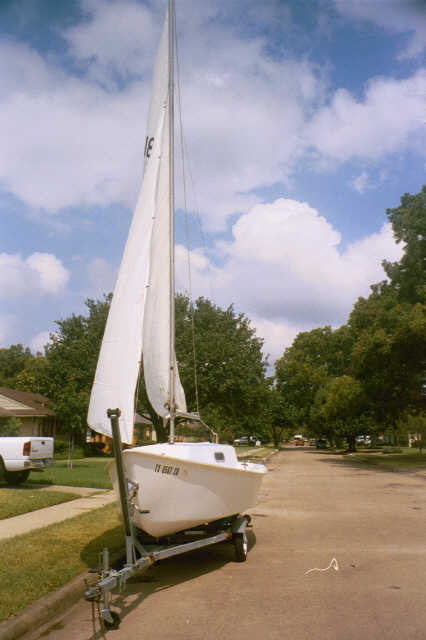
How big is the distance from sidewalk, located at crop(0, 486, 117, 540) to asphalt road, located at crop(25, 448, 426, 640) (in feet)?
9.24

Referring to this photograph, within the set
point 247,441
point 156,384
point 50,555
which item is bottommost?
point 50,555

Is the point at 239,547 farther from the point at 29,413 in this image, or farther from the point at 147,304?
the point at 29,413

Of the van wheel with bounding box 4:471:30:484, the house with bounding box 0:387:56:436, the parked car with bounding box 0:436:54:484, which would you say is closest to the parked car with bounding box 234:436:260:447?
the house with bounding box 0:387:56:436

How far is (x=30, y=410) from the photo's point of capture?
3394cm

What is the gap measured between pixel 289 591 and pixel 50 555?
300cm

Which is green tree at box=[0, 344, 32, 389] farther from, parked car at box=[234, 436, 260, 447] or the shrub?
the shrub

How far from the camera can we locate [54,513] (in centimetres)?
1041

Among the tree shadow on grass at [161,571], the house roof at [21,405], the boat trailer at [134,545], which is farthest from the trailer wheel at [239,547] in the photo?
the house roof at [21,405]

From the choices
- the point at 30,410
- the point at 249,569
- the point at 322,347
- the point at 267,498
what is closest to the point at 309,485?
the point at 267,498

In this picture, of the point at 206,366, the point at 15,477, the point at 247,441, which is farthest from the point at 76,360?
the point at 247,441

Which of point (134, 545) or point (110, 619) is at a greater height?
point (134, 545)

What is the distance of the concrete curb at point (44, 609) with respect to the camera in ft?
14.9

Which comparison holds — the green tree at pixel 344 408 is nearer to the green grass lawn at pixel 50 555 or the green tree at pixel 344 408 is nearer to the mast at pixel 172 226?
the green grass lawn at pixel 50 555

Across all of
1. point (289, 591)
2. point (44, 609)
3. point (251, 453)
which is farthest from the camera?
point (251, 453)
